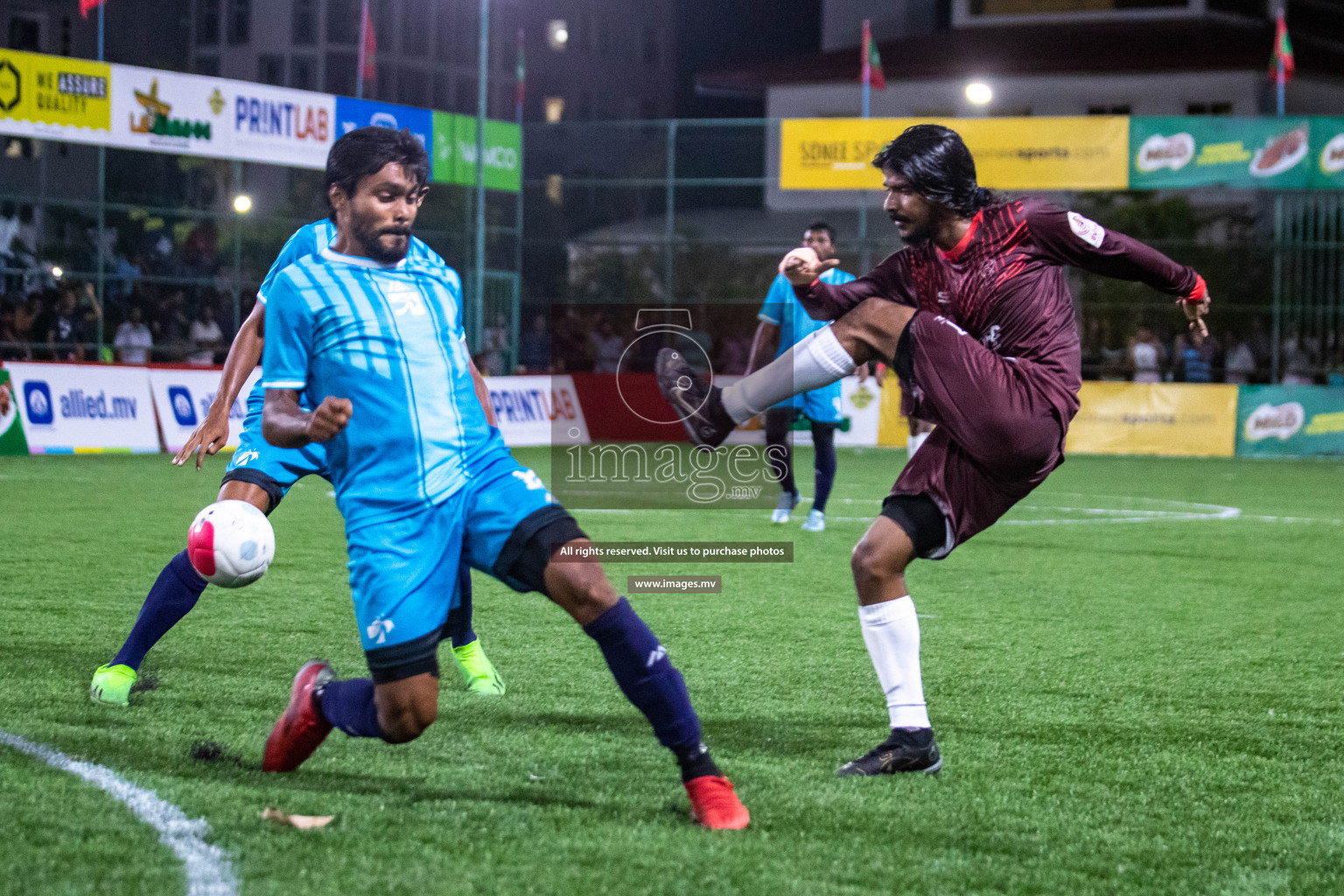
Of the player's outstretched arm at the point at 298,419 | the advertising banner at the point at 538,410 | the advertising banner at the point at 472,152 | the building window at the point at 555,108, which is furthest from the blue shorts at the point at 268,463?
the building window at the point at 555,108

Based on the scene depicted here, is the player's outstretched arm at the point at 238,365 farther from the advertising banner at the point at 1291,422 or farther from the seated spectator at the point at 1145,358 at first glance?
the seated spectator at the point at 1145,358

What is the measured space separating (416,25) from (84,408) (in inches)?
2392

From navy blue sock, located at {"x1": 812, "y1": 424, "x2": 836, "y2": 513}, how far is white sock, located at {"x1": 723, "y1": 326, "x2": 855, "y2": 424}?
276 inches

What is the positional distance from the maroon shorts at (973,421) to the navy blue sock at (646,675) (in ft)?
3.63

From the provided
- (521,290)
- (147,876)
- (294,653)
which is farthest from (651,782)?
(521,290)

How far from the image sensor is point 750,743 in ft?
15.0

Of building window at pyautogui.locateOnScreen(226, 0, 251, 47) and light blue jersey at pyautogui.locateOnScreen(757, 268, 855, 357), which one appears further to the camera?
building window at pyautogui.locateOnScreen(226, 0, 251, 47)

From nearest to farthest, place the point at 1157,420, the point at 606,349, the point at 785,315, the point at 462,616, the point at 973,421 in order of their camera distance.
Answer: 1. the point at 973,421
2. the point at 462,616
3. the point at 785,315
4. the point at 1157,420
5. the point at 606,349

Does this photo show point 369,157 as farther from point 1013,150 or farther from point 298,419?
point 1013,150

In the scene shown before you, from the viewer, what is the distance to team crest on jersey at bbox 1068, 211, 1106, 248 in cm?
429

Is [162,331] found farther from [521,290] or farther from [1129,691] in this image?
[1129,691]

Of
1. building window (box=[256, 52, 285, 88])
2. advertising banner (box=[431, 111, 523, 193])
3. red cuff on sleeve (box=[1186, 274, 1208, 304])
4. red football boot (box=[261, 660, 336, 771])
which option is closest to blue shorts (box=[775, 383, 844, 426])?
red cuff on sleeve (box=[1186, 274, 1208, 304])

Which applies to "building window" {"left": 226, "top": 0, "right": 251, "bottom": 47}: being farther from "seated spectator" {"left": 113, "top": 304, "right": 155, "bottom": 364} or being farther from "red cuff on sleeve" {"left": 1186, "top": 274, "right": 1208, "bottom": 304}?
"red cuff on sleeve" {"left": 1186, "top": 274, "right": 1208, "bottom": 304}

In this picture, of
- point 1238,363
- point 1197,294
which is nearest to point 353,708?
point 1197,294
